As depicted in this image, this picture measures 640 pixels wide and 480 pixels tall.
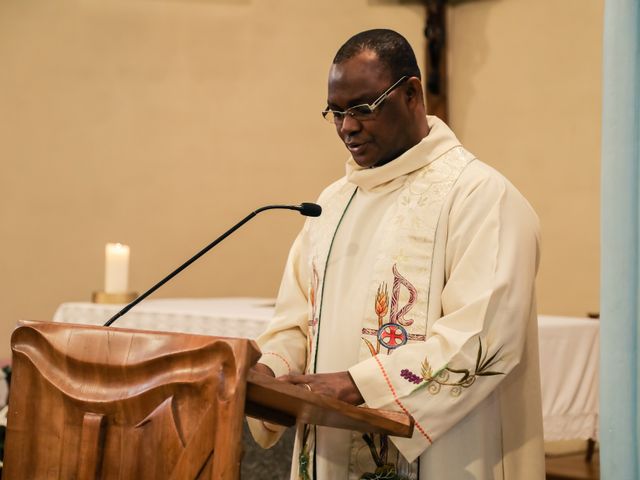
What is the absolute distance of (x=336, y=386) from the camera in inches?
85.6

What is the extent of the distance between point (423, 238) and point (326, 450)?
0.60m

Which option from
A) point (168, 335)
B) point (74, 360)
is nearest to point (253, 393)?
point (168, 335)

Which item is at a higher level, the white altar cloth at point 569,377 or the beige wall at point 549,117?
the beige wall at point 549,117

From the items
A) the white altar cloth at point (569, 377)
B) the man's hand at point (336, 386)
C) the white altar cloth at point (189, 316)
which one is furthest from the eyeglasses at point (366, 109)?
the white altar cloth at point (569, 377)

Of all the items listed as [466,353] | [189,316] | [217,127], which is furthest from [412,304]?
[217,127]

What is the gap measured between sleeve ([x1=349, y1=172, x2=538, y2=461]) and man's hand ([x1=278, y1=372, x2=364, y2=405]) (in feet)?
0.07

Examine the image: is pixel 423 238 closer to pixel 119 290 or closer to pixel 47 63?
pixel 119 290

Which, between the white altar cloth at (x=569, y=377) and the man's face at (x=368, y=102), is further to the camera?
the white altar cloth at (x=569, y=377)

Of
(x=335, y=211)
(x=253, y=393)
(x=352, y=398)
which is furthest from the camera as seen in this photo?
(x=335, y=211)

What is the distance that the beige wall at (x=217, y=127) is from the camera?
639 cm

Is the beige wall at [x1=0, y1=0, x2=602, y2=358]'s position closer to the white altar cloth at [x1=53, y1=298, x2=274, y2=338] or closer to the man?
the white altar cloth at [x1=53, y1=298, x2=274, y2=338]

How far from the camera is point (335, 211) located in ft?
8.96

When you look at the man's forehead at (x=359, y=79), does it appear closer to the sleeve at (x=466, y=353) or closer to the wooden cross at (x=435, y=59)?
the sleeve at (x=466, y=353)

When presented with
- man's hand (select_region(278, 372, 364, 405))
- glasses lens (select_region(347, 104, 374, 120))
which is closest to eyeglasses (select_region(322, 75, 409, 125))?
glasses lens (select_region(347, 104, 374, 120))
